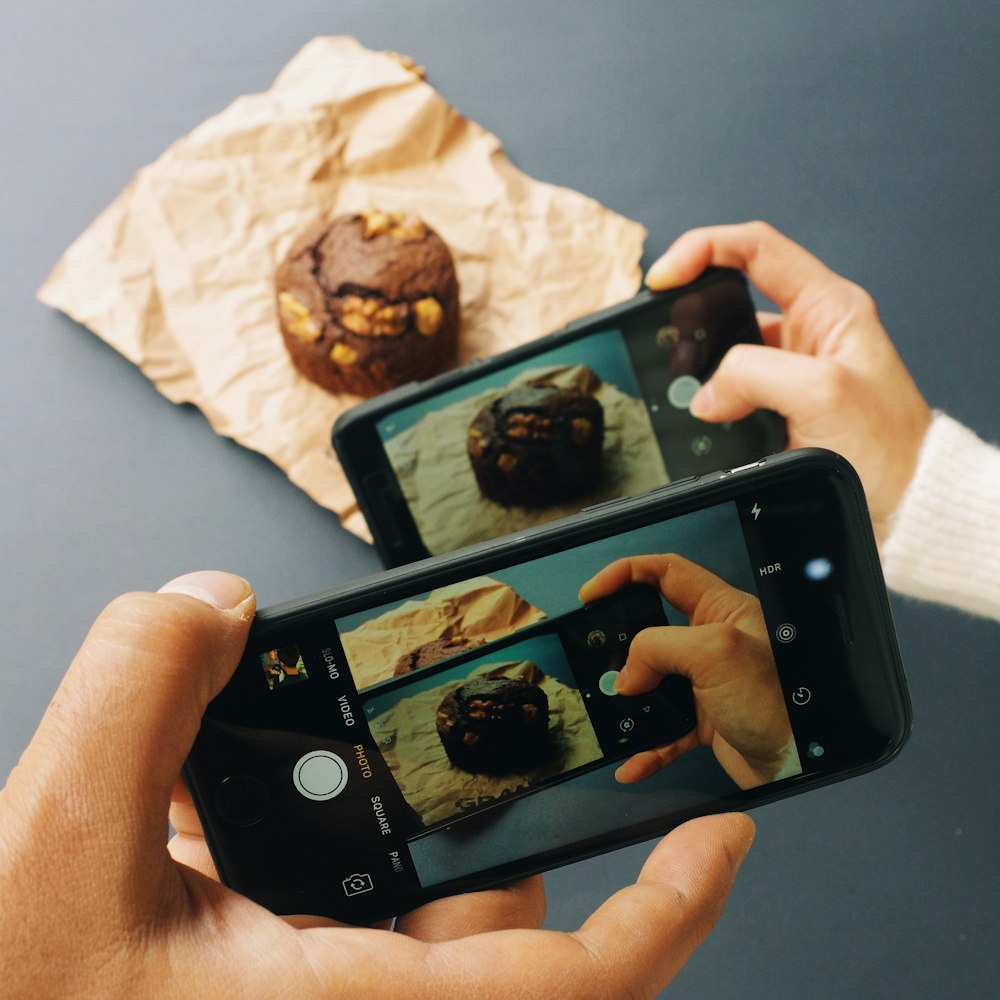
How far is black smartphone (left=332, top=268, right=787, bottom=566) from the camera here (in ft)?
2.47

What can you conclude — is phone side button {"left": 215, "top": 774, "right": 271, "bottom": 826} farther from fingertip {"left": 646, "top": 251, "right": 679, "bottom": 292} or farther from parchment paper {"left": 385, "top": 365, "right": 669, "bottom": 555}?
fingertip {"left": 646, "top": 251, "right": 679, "bottom": 292}

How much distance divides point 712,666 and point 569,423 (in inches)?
10.8

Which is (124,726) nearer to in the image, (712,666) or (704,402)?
(712,666)

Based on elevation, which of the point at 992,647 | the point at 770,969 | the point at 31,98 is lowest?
the point at 770,969

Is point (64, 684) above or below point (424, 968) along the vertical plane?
Answer: above

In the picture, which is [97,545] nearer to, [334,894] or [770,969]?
[334,894]

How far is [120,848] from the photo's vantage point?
1.43 ft

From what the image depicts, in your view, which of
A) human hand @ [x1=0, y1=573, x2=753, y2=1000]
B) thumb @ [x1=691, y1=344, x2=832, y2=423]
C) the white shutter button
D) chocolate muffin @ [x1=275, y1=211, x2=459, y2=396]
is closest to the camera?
human hand @ [x1=0, y1=573, x2=753, y2=1000]

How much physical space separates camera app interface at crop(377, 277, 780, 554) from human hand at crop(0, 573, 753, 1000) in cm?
30

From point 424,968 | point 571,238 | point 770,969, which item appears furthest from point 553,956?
point 571,238

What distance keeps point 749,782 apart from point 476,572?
0.23 m

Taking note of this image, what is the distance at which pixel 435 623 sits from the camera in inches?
21.0

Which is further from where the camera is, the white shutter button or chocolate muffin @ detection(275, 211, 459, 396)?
chocolate muffin @ detection(275, 211, 459, 396)

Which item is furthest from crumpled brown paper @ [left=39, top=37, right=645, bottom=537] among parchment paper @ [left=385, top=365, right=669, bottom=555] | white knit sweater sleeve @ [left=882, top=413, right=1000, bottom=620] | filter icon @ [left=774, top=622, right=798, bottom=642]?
filter icon @ [left=774, top=622, right=798, bottom=642]
